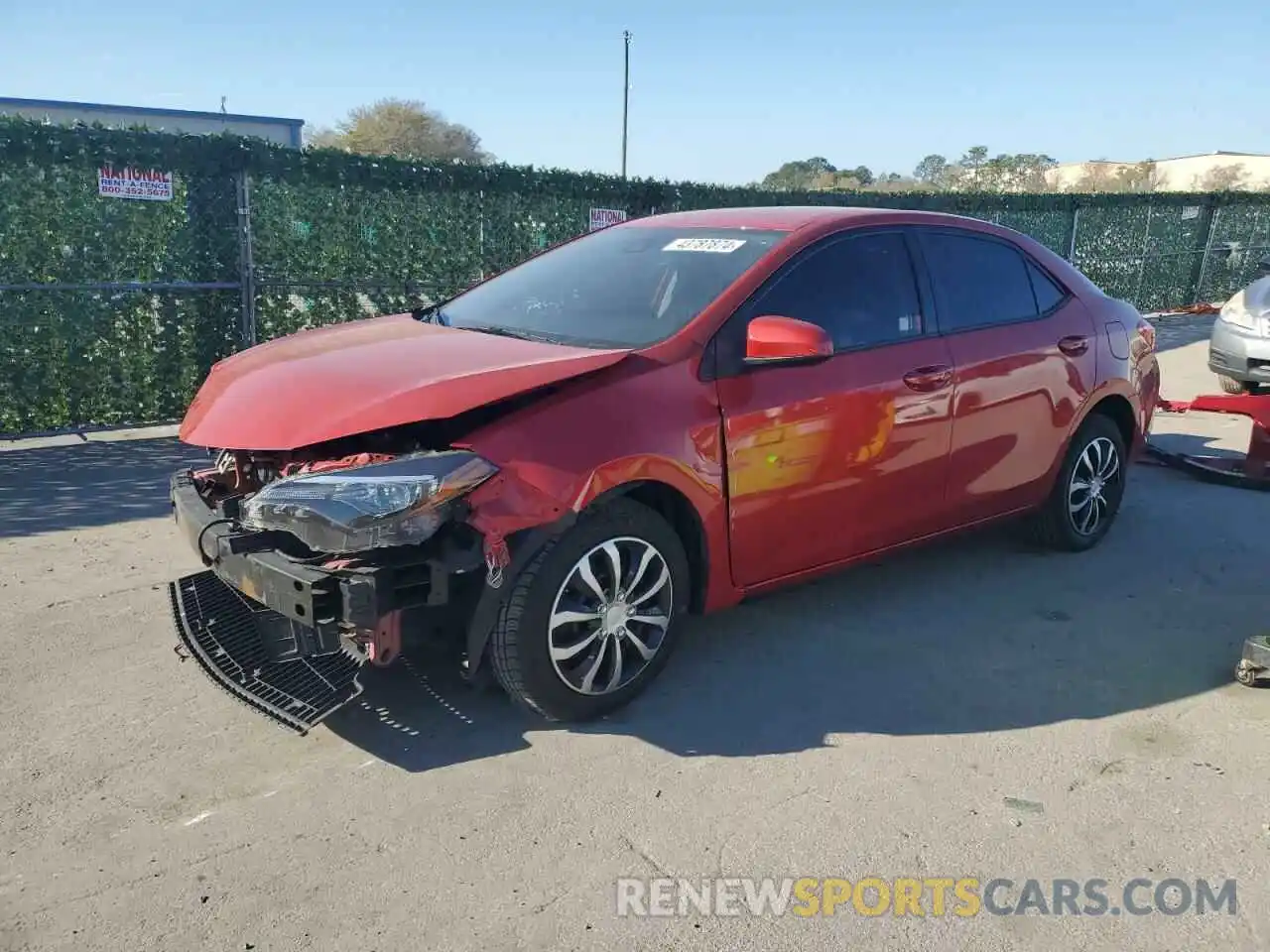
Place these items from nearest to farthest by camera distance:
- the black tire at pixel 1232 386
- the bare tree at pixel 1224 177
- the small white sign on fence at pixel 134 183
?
the small white sign on fence at pixel 134 183 < the black tire at pixel 1232 386 < the bare tree at pixel 1224 177

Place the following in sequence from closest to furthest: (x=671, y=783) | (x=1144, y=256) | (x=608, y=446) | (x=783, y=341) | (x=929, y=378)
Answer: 1. (x=671, y=783)
2. (x=608, y=446)
3. (x=783, y=341)
4. (x=929, y=378)
5. (x=1144, y=256)

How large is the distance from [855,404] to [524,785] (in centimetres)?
195

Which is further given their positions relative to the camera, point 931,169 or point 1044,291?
point 931,169

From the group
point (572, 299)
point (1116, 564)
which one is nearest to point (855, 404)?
point (572, 299)

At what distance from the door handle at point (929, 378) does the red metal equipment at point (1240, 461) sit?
10.4 ft

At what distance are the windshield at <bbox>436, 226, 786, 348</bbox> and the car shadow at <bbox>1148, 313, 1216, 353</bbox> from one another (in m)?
11.7

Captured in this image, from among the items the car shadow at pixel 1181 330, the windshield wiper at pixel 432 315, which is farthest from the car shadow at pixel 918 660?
the car shadow at pixel 1181 330

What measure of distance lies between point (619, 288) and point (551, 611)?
1.54 m

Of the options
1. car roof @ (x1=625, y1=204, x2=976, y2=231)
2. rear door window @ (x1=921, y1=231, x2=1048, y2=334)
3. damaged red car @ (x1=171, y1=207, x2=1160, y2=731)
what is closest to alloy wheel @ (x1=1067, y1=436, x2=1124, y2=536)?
damaged red car @ (x1=171, y1=207, x2=1160, y2=731)

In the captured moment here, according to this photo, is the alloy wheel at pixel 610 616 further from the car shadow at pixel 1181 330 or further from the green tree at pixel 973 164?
the green tree at pixel 973 164

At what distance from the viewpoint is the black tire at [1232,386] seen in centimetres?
1023

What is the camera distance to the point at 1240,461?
7301 millimetres

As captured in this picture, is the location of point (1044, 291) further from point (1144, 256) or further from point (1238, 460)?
point (1144, 256)

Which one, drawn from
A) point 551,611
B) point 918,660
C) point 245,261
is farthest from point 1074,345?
point 245,261
